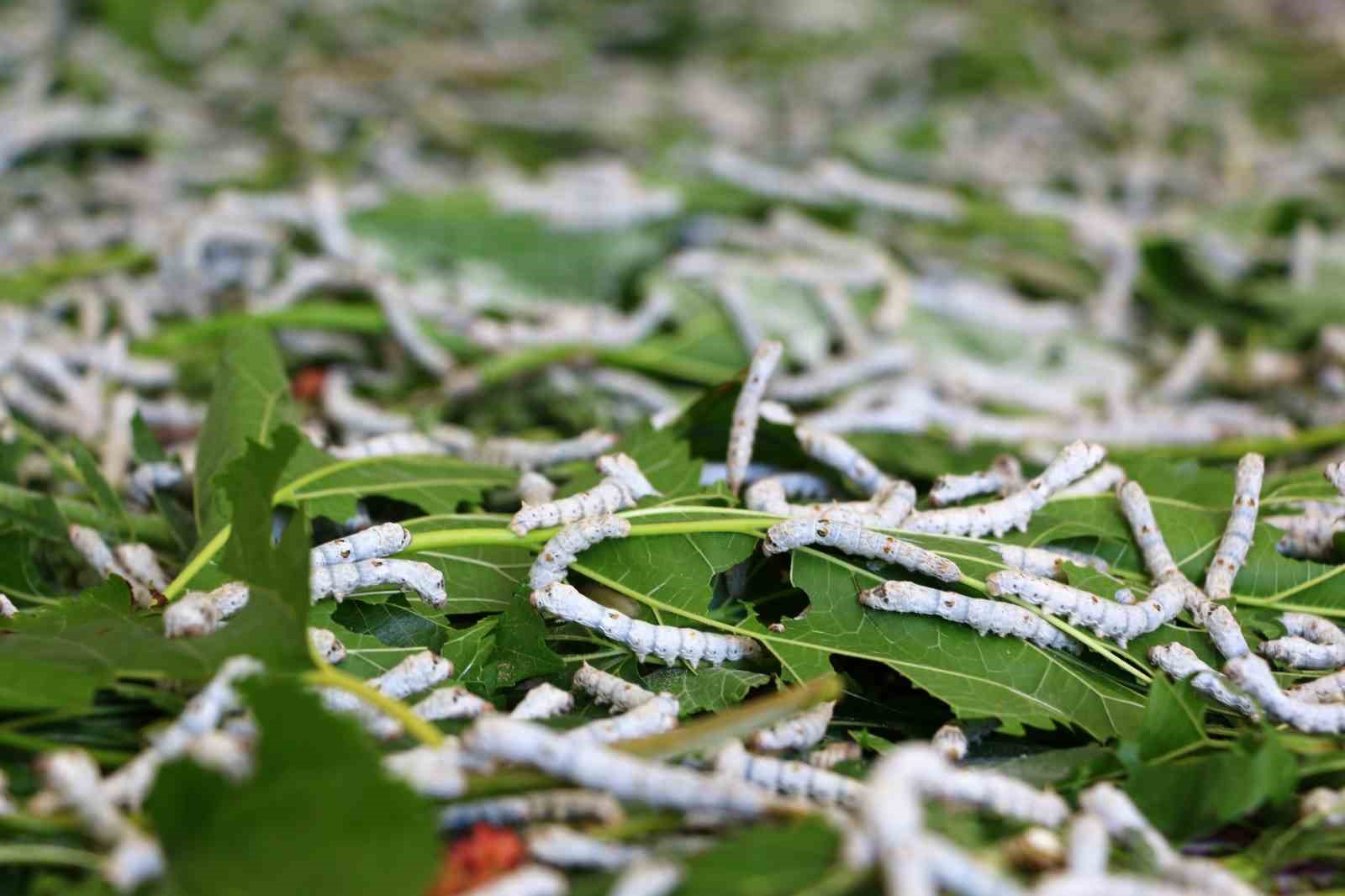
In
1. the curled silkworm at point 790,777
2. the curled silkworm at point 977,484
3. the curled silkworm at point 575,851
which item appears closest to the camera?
the curled silkworm at point 575,851

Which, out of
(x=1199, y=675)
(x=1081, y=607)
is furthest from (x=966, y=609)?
(x=1199, y=675)

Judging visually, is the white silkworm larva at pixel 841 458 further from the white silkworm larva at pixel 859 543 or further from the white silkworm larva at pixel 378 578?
the white silkworm larva at pixel 378 578

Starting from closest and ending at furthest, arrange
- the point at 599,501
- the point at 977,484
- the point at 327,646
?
the point at 327,646
the point at 599,501
the point at 977,484

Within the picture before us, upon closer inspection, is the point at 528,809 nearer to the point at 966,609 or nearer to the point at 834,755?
the point at 834,755

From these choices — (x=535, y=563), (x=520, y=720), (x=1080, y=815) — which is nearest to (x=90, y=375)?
(x=535, y=563)

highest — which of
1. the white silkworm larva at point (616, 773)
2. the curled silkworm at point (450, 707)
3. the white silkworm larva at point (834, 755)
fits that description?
the white silkworm larva at point (616, 773)

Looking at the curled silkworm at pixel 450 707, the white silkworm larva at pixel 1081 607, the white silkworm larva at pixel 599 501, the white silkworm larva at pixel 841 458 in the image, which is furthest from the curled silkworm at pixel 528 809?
the white silkworm larva at pixel 841 458
